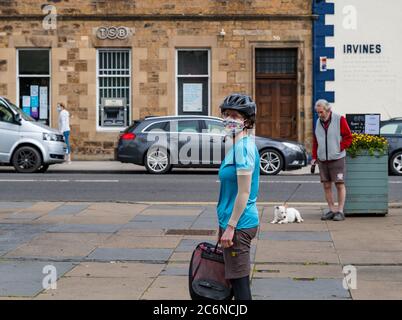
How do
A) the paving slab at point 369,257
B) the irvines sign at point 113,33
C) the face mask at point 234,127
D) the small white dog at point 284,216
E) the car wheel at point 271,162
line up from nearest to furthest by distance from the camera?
the face mask at point 234,127, the paving slab at point 369,257, the small white dog at point 284,216, the car wheel at point 271,162, the irvines sign at point 113,33

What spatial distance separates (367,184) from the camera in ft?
46.3

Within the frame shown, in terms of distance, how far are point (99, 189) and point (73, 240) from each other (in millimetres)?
7167

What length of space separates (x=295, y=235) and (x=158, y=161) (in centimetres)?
1158

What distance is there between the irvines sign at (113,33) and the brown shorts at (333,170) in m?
15.7

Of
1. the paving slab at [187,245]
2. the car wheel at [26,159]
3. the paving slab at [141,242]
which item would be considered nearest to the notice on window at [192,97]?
the car wheel at [26,159]

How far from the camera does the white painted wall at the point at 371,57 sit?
28.4 metres

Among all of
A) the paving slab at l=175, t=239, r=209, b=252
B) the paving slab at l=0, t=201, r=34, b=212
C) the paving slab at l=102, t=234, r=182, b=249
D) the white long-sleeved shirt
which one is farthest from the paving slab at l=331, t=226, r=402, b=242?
the white long-sleeved shirt

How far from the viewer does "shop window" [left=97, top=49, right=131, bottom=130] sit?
94.8 feet

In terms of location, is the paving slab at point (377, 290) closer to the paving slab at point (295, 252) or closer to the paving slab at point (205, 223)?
the paving slab at point (295, 252)

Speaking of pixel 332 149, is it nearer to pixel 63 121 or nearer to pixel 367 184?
pixel 367 184

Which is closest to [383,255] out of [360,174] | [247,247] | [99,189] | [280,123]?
[360,174]

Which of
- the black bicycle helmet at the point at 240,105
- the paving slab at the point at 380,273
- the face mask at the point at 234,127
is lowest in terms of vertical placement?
the paving slab at the point at 380,273

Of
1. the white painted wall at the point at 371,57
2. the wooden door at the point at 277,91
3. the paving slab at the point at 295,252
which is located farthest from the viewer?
the wooden door at the point at 277,91

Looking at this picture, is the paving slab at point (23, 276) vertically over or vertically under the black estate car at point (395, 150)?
under
